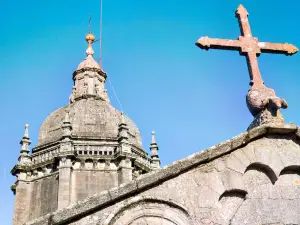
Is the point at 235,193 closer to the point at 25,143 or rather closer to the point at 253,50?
the point at 253,50

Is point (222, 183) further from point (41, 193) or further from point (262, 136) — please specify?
point (41, 193)

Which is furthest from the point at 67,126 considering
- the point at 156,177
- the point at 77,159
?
the point at 156,177

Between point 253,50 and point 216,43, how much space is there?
65 cm

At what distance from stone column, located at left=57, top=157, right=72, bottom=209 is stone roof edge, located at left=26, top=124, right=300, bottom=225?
16476 millimetres

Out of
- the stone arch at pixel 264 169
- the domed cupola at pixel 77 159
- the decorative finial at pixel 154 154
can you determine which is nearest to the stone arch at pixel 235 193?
the stone arch at pixel 264 169

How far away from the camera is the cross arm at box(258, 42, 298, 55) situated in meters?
7.58

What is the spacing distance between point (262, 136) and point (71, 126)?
18686 millimetres

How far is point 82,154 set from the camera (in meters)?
23.0

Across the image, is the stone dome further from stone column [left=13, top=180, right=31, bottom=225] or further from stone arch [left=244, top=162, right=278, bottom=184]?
stone arch [left=244, top=162, right=278, bottom=184]

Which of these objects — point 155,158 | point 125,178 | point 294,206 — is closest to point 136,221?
point 294,206

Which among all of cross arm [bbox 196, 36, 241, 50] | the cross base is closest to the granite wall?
the cross base

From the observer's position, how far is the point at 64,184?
21.8 meters

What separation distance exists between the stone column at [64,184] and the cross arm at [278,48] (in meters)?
15.9

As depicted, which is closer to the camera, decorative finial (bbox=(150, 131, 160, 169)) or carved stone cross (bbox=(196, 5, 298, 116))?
carved stone cross (bbox=(196, 5, 298, 116))
